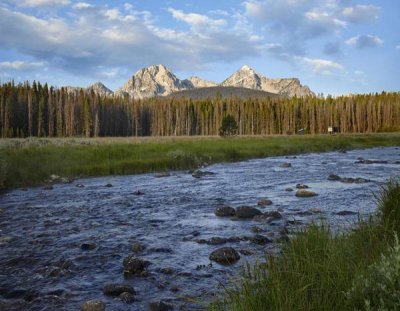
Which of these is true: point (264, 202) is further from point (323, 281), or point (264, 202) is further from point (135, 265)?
point (323, 281)

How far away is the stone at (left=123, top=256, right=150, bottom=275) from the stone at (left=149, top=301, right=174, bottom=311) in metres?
1.84

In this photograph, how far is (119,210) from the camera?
623 inches

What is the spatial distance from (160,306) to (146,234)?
5.34 m

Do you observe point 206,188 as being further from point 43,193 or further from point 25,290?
point 25,290

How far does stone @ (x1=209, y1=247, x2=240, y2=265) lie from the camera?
30.1 feet

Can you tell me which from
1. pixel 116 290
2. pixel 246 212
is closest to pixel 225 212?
pixel 246 212

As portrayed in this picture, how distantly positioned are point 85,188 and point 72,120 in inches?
3546

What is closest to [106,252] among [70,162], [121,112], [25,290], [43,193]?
[25,290]

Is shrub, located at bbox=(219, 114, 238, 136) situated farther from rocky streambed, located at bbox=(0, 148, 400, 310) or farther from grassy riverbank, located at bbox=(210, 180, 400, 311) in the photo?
grassy riverbank, located at bbox=(210, 180, 400, 311)

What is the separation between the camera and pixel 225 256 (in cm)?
925

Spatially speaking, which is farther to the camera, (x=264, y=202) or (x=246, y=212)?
(x=264, y=202)

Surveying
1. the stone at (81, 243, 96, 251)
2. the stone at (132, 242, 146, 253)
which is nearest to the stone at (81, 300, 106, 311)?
the stone at (132, 242, 146, 253)

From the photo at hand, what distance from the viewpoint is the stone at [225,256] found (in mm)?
9164

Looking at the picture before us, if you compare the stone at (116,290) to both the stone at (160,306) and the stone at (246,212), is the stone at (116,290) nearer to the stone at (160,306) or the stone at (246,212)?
the stone at (160,306)
